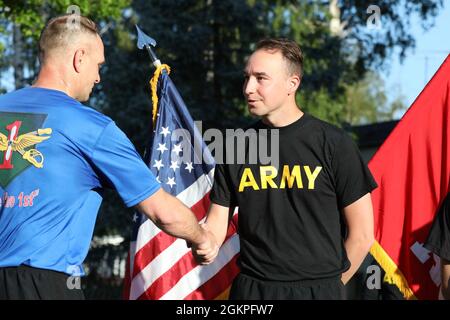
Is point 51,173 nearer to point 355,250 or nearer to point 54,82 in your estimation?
point 54,82

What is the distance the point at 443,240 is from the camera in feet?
17.0

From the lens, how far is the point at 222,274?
6953 mm

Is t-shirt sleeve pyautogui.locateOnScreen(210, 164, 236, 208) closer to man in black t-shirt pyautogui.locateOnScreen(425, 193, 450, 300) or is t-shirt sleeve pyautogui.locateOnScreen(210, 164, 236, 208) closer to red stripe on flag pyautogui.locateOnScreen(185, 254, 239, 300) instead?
man in black t-shirt pyautogui.locateOnScreen(425, 193, 450, 300)

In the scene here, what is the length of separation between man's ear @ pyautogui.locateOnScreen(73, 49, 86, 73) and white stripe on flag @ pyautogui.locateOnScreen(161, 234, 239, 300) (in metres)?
2.74

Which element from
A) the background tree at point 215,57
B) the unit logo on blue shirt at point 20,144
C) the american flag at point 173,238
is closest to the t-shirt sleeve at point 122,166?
the unit logo on blue shirt at point 20,144

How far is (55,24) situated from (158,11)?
1753 centimetres

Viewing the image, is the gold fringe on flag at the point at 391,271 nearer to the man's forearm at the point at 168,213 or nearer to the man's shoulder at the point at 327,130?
the man's shoulder at the point at 327,130

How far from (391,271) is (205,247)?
81.3 inches

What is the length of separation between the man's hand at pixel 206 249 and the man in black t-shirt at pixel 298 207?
167mm

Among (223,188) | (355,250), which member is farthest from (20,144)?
(355,250)

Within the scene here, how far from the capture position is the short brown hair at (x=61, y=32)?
4.50 meters

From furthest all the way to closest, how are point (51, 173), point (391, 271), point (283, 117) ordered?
point (391, 271) < point (283, 117) < point (51, 173)

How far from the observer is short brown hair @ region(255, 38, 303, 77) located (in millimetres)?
5184
